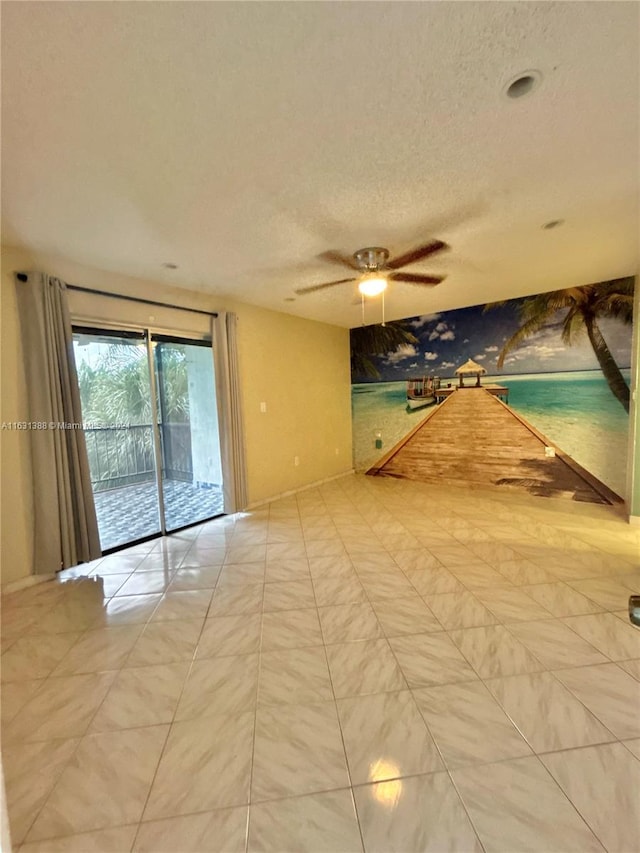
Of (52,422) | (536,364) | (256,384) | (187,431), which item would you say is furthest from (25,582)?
(536,364)

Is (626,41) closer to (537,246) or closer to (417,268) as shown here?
(537,246)

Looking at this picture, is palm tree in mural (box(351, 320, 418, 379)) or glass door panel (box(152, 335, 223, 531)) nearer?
glass door panel (box(152, 335, 223, 531))

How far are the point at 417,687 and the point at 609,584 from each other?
178 cm

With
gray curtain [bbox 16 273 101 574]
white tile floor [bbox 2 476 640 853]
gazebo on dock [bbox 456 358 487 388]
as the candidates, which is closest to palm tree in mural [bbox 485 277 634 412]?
gazebo on dock [bbox 456 358 487 388]

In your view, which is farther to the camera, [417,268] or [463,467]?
[463,467]

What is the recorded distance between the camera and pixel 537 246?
279cm

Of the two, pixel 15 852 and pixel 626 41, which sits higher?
pixel 626 41

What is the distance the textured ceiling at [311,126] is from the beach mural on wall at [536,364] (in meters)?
1.53

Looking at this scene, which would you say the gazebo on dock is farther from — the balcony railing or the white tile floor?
the balcony railing

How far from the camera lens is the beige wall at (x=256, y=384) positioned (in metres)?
2.52

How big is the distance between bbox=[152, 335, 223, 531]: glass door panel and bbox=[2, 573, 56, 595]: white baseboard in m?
1.11

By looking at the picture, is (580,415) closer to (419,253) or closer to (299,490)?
(419,253)

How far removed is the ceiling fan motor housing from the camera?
264cm

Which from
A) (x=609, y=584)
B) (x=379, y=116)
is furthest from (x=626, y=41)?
(x=609, y=584)
